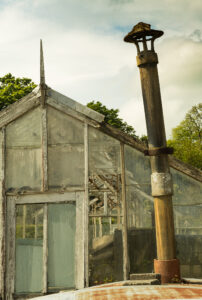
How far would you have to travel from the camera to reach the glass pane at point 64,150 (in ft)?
25.4

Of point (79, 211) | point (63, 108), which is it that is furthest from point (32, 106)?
point (79, 211)

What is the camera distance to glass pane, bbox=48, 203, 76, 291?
7.50m

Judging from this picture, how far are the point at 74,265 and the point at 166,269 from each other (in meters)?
2.21

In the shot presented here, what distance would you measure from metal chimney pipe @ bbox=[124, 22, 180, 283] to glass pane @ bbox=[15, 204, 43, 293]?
2.69 metres

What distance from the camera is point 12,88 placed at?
24.1 metres

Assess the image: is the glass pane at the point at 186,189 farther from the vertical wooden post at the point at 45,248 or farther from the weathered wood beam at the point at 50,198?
the vertical wooden post at the point at 45,248

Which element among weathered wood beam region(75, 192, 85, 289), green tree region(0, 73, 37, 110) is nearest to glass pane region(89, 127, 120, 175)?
weathered wood beam region(75, 192, 85, 289)

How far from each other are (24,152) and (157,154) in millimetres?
3125

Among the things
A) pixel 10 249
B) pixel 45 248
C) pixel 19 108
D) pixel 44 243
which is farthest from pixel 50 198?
pixel 19 108

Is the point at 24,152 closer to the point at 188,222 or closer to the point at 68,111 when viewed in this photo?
the point at 68,111

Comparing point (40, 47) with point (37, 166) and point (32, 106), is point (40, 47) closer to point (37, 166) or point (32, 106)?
point (32, 106)

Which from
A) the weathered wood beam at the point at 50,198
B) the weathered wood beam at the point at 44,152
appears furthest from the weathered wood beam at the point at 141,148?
the weathered wood beam at the point at 50,198

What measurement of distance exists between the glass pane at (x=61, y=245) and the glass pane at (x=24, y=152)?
2.53ft

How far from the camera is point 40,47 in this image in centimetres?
792
